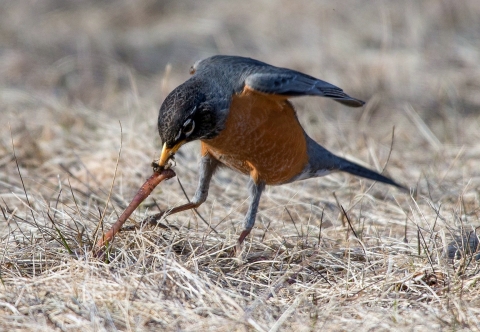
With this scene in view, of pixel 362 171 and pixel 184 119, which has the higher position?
pixel 184 119

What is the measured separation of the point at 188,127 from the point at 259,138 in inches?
21.3

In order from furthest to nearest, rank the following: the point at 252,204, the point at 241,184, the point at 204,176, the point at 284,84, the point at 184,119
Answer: the point at 241,184
the point at 204,176
the point at 252,204
the point at 284,84
the point at 184,119

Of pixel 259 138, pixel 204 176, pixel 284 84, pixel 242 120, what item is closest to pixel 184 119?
pixel 242 120

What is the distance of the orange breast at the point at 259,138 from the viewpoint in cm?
421

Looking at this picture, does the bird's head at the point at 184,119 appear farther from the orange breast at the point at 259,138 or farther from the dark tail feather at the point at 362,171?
the dark tail feather at the point at 362,171

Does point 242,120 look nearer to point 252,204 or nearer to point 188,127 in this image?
point 188,127

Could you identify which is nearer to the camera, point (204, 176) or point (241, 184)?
point (204, 176)

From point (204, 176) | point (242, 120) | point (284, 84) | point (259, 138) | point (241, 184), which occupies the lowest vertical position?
point (241, 184)

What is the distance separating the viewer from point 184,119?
12.6ft

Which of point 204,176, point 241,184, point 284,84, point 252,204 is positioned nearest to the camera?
point 284,84

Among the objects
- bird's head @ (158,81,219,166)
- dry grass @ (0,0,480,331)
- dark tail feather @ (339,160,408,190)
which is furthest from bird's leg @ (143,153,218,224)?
dark tail feather @ (339,160,408,190)

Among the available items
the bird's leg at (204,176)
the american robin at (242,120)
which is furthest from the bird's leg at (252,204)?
the bird's leg at (204,176)

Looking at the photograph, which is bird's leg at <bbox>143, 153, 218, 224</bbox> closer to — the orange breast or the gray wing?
the orange breast

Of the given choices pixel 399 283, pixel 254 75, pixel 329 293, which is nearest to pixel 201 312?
pixel 329 293
